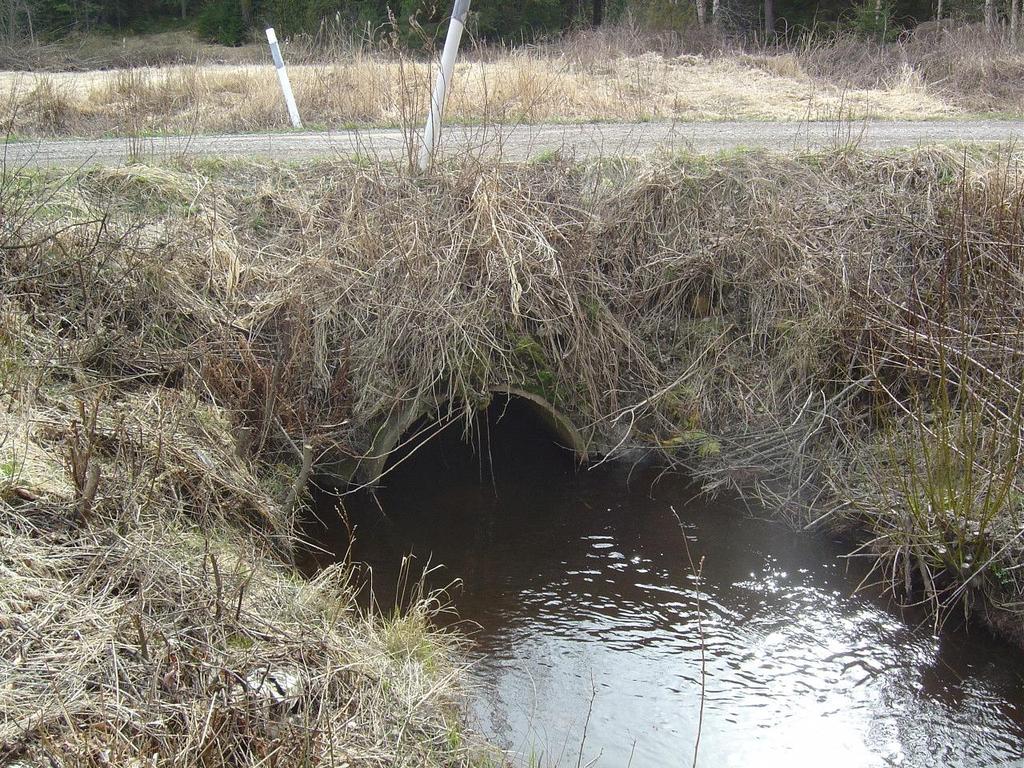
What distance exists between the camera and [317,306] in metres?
6.37

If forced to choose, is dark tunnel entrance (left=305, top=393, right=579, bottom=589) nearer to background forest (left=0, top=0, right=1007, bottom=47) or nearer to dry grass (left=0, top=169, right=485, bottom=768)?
dry grass (left=0, top=169, right=485, bottom=768)

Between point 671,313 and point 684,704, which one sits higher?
point 671,313

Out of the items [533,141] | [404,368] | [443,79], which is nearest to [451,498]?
[404,368]

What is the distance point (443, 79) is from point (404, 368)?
222cm

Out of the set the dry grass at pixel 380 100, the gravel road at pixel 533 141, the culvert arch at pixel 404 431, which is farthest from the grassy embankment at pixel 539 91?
the culvert arch at pixel 404 431

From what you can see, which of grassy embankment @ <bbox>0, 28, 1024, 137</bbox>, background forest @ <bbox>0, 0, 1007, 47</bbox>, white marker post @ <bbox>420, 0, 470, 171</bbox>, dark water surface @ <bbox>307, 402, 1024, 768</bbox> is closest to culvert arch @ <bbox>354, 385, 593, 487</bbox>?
dark water surface @ <bbox>307, 402, 1024, 768</bbox>

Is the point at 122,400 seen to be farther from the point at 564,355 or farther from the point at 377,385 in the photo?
the point at 564,355

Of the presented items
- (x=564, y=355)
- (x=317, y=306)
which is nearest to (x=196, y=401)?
(x=317, y=306)

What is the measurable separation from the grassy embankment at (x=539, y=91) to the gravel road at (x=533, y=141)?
307mm

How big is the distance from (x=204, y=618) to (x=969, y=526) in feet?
12.6

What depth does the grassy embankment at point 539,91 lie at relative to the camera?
9945mm

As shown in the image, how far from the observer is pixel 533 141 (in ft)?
27.1

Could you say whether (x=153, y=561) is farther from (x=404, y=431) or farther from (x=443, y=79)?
A: (x=443, y=79)

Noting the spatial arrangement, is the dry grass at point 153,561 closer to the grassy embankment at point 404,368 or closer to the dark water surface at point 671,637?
the grassy embankment at point 404,368
